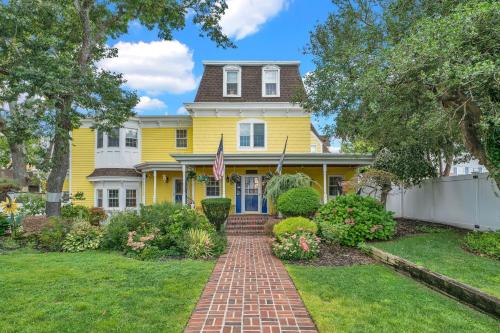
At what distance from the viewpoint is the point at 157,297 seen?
16.6 feet

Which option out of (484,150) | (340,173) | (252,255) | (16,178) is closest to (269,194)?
(252,255)

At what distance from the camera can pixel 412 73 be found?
7.31 m

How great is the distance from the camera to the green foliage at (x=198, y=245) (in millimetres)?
8312

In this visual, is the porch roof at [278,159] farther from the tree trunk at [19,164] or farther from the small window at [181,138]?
the tree trunk at [19,164]

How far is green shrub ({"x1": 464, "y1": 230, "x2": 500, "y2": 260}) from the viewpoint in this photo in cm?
724

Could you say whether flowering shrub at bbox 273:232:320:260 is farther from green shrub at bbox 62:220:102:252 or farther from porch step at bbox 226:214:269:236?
green shrub at bbox 62:220:102:252

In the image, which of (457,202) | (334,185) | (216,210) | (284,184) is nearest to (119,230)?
(216,210)

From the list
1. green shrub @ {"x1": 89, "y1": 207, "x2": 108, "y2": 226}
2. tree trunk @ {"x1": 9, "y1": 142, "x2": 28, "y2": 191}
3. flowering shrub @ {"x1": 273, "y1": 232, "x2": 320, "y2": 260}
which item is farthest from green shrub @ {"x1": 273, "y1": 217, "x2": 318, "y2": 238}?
tree trunk @ {"x1": 9, "y1": 142, "x2": 28, "y2": 191}

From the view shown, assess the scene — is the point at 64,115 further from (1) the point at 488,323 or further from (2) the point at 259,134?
(1) the point at 488,323

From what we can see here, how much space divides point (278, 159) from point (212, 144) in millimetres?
3965

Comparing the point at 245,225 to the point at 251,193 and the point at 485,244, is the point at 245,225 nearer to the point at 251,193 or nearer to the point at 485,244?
the point at 251,193

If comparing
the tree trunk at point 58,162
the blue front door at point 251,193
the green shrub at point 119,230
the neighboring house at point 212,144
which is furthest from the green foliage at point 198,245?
the blue front door at point 251,193

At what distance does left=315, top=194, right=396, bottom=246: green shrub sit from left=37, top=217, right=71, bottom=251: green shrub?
7.61m

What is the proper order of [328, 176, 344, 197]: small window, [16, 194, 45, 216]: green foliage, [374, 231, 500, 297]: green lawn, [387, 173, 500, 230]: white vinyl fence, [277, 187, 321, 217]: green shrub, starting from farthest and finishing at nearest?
[328, 176, 344, 197]: small window
[16, 194, 45, 216]: green foliage
[277, 187, 321, 217]: green shrub
[387, 173, 500, 230]: white vinyl fence
[374, 231, 500, 297]: green lawn
